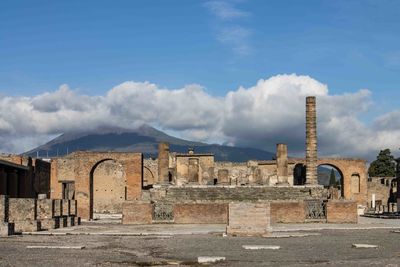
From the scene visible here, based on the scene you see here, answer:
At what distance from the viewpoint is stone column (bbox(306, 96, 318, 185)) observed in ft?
137

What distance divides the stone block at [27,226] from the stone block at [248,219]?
26.0ft

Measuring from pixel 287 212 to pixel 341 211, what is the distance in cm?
268

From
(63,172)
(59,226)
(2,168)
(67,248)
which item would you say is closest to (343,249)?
(67,248)

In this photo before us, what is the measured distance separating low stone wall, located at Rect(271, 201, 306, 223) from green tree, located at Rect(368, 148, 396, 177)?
163 ft

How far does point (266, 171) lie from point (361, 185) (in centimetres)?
867

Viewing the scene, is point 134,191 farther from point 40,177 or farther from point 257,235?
point 257,235

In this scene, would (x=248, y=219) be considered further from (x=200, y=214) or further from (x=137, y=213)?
(x=137, y=213)

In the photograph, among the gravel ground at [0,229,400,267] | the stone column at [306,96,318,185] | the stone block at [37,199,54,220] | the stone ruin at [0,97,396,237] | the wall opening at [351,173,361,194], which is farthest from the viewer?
the wall opening at [351,173,361,194]

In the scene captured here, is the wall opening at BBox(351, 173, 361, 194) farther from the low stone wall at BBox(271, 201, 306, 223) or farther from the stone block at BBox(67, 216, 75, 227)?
the stone block at BBox(67, 216, 75, 227)

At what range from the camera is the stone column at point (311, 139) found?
137ft

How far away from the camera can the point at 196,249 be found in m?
16.1

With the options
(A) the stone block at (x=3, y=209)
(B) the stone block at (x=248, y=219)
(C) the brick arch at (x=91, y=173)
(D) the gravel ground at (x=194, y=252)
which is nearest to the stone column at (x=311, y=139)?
(C) the brick arch at (x=91, y=173)

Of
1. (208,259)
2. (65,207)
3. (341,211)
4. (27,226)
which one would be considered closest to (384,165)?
(341,211)

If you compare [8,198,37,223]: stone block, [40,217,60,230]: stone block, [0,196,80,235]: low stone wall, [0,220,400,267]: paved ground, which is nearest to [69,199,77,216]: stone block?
[0,196,80,235]: low stone wall
